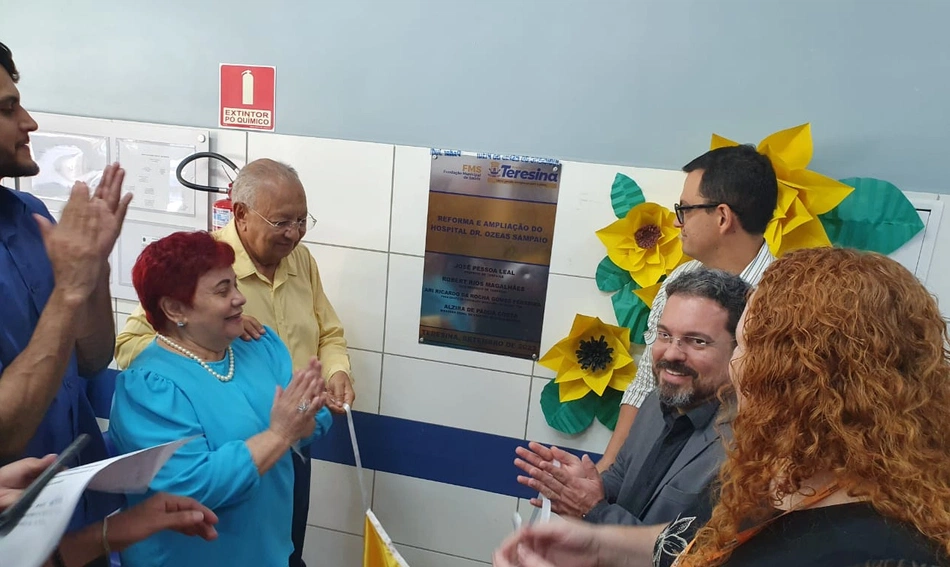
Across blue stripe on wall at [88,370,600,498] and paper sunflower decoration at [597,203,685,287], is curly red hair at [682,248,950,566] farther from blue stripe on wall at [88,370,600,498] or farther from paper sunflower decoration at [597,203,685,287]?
blue stripe on wall at [88,370,600,498]

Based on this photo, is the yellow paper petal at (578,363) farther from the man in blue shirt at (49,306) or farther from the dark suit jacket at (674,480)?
the man in blue shirt at (49,306)

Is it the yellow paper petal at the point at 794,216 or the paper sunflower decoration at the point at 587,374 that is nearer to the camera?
the yellow paper petal at the point at 794,216

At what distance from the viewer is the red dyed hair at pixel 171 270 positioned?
1.32 metres

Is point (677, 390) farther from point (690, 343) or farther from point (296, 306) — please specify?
point (296, 306)

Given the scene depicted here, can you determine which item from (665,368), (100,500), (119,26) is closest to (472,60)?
(665,368)

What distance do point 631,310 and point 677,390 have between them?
56 cm

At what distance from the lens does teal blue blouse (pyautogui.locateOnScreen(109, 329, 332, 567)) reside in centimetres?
122

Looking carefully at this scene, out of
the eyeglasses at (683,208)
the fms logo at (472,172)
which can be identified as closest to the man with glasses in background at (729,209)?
the eyeglasses at (683,208)

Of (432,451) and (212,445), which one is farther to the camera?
(432,451)

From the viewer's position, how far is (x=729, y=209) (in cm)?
154

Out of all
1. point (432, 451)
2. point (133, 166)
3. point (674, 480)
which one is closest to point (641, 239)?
point (674, 480)

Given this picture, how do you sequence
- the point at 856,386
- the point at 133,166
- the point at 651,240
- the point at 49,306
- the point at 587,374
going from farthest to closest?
the point at 133,166 < the point at 587,374 < the point at 651,240 < the point at 49,306 < the point at 856,386

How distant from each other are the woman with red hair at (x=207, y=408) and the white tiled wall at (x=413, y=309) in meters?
0.63

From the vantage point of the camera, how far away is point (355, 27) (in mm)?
1858
